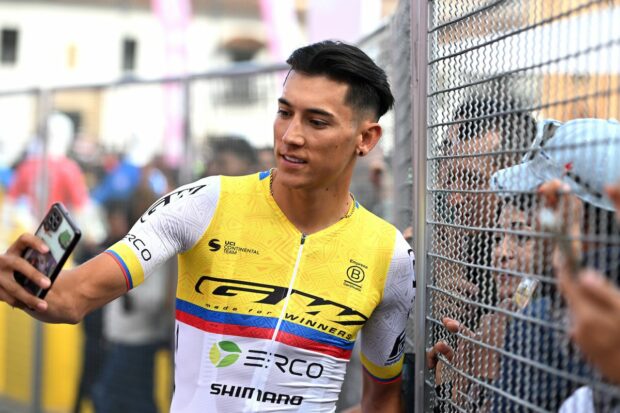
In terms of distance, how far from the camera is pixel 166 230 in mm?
3188

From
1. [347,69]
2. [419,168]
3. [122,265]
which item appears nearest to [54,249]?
[122,265]

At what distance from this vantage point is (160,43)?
2266 cm

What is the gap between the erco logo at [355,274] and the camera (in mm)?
3338

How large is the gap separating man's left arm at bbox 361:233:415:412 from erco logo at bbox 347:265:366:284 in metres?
0.11

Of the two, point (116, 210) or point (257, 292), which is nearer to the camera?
point (257, 292)

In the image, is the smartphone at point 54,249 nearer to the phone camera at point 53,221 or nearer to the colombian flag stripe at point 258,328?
the phone camera at point 53,221

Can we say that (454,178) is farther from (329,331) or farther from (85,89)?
(85,89)

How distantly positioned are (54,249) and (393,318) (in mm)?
1290

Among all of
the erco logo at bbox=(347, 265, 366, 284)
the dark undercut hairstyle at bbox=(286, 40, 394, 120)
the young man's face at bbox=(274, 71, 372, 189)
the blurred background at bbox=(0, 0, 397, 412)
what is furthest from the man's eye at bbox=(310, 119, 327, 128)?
the blurred background at bbox=(0, 0, 397, 412)

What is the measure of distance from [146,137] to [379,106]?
399 cm

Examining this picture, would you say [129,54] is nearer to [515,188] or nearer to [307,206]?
[307,206]

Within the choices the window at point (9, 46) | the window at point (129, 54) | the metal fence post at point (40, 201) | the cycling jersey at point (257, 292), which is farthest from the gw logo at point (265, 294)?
the window at point (9, 46)

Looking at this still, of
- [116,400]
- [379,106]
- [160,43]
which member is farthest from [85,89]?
[160,43]

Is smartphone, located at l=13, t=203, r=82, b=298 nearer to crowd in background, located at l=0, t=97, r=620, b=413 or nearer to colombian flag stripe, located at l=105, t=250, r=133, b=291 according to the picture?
colombian flag stripe, located at l=105, t=250, r=133, b=291
